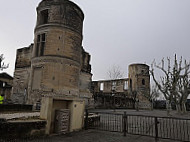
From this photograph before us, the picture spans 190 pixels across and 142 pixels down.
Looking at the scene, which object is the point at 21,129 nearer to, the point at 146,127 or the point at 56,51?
the point at 146,127

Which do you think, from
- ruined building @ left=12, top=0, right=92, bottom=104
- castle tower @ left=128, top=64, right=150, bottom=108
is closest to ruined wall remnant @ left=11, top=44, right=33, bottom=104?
ruined building @ left=12, top=0, right=92, bottom=104

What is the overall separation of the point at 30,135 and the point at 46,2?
17459 mm

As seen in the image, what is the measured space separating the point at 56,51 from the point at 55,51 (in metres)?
0.11

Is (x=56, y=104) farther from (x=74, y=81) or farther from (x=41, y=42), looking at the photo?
(x=41, y=42)

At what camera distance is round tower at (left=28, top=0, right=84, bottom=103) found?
55.0ft

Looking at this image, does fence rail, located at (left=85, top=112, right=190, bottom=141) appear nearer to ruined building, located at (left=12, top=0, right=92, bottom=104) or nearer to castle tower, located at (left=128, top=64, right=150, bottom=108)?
ruined building, located at (left=12, top=0, right=92, bottom=104)

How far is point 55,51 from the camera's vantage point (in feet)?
56.9

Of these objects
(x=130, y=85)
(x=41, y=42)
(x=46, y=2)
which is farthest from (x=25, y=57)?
(x=130, y=85)

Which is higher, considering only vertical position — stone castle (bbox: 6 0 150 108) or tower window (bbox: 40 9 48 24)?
tower window (bbox: 40 9 48 24)

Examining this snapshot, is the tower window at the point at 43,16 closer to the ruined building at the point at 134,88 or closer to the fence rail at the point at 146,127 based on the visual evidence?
the fence rail at the point at 146,127

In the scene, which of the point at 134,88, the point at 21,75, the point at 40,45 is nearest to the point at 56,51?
the point at 40,45

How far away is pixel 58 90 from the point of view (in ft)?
55.1

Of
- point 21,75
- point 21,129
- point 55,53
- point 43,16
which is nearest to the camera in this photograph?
point 21,129

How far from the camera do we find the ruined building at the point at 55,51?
1677 cm
